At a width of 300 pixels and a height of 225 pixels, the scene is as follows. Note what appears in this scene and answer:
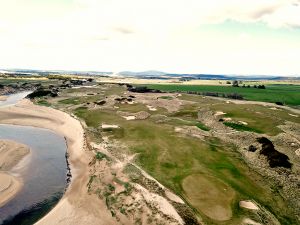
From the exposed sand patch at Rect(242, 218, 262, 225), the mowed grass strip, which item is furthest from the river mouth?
the exposed sand patch at Rect(242, 218, 262, 225)

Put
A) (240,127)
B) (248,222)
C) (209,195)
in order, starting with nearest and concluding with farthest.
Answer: (248,222) < (209,195) < (240,127)

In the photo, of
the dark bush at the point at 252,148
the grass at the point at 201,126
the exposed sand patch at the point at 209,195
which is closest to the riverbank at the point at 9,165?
the exposed sand patch at the point at 209,195

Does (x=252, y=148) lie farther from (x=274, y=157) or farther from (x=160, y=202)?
(x=160, y=202)

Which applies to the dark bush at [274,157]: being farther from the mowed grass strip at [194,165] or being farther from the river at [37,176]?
the river at [37,176]

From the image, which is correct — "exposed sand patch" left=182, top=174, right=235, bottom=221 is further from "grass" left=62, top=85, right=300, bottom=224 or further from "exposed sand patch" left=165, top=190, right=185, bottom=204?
"exposed sand patch" left=165, top=190, right=185, bottom=204

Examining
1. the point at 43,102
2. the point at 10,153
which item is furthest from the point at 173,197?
the point at 43,102

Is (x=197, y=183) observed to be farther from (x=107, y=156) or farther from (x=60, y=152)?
(x=60, y=152)

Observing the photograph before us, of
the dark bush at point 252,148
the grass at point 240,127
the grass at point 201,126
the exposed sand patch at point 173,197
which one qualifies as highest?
the grass at point 240,127
